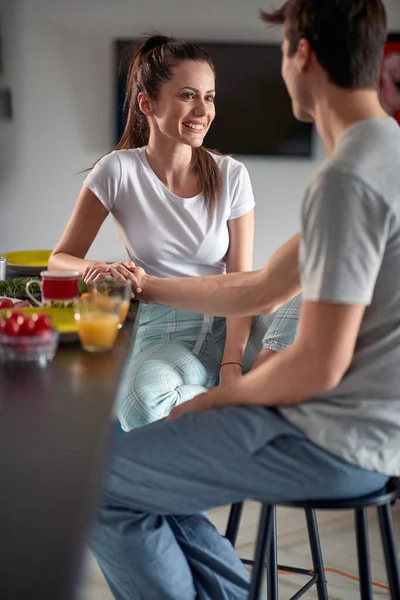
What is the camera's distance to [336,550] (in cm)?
282

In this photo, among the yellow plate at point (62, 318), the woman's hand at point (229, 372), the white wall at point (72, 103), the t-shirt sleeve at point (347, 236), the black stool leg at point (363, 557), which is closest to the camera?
the t-shirt sleeve at point (347, 236)

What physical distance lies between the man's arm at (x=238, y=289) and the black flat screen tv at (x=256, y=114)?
2.77 meters

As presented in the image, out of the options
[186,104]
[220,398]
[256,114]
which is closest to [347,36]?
A: [220,398]

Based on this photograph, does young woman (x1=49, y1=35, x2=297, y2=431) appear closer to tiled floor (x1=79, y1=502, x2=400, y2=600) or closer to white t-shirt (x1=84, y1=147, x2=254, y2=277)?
white t-shirt (x1=84, y1=147, x2=254, y2=277)

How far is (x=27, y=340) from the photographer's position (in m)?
1.55

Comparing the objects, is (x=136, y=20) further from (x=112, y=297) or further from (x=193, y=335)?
(x=112, y=297)

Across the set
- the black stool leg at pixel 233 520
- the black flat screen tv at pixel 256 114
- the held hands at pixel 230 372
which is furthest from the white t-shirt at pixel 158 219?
the black flat screen tv at pixel 256 114

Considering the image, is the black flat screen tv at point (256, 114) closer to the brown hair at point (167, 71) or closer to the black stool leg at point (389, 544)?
the brown hair at point (167, 71)

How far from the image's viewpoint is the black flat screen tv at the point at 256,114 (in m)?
4.77

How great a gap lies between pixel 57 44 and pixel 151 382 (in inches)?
120

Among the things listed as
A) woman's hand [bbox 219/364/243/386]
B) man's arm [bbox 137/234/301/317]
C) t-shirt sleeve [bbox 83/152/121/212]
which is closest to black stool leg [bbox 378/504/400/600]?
man's arm [bbox 137/234/301/317]

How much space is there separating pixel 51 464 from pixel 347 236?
60cm

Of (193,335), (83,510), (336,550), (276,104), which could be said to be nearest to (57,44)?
(276,104)

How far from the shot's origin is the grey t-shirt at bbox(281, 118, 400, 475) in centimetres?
136
